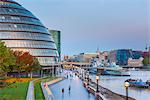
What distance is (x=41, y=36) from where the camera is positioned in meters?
119

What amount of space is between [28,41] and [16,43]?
3527 millimetres

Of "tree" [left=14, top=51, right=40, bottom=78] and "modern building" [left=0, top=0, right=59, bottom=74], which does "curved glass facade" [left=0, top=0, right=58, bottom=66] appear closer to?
"modern building" [left=0, top=0, right=59, bottom=74]

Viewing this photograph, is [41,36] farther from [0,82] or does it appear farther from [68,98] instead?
[0,82]

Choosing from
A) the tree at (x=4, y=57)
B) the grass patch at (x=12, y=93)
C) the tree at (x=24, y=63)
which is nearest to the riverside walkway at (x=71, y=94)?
the grass patch at (x=12, y=93)

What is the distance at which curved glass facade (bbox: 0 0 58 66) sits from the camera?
112562 millimetres

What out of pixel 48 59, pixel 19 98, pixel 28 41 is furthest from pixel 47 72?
pixel 19 98

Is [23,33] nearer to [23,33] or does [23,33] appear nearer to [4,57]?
[23,33]

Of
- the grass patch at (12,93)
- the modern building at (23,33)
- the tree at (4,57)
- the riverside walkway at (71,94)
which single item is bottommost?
the riverside walkway at (71,94)

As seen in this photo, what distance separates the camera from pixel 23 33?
115 meters

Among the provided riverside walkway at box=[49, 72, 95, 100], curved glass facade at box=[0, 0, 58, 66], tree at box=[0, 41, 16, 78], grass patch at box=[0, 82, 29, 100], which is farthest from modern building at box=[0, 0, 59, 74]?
tree at box=[0, 41, 16, 78]

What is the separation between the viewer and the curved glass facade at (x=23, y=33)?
112562 millimetres

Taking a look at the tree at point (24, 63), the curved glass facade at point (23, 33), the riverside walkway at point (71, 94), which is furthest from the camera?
the curved glass facade at point (23, 33)

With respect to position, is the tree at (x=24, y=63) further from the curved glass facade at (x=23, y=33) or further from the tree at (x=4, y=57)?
the tree at (x=4, y=57)

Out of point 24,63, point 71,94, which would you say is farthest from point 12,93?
point 24,63
